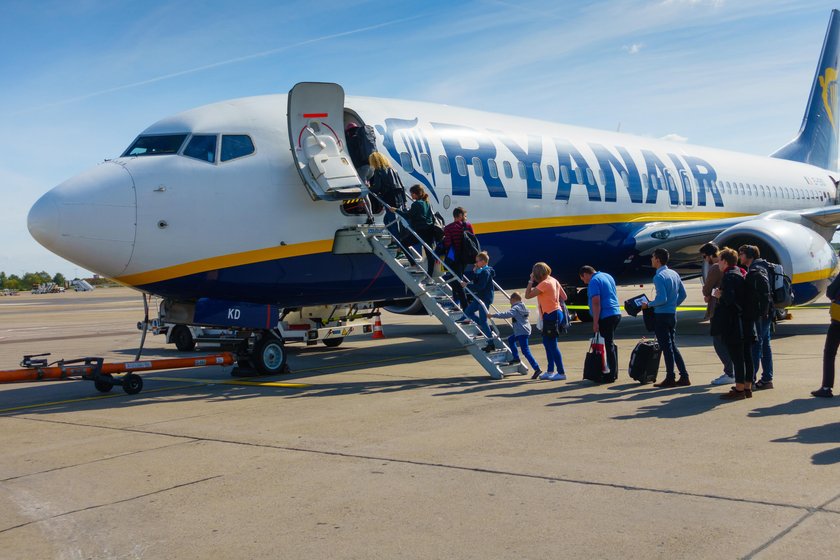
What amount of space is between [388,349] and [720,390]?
26.9 ft

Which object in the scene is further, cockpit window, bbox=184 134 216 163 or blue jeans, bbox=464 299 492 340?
blue jeans, bbox=464 299 492 340

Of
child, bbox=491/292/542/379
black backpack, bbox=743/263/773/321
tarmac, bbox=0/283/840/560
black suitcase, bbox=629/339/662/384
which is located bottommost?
tarmac, bbox=0/283/840/560

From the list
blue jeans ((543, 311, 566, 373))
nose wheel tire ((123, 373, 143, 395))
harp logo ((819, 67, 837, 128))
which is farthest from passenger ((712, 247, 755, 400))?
harp logo ((819, 67, 837, 128))

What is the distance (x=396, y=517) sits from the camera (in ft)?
16.8

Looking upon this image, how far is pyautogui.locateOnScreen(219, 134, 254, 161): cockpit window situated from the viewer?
11.3 meters

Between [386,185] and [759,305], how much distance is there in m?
5.48

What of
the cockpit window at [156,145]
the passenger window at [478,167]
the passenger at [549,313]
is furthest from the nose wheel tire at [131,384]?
the passenger window at [478,167]

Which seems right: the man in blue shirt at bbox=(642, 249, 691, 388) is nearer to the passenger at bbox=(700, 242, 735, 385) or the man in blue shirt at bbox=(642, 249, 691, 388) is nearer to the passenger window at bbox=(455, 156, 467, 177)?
the passenger at bbox=(700, 242, 735, 385)

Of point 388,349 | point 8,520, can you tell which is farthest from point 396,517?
point 388,349

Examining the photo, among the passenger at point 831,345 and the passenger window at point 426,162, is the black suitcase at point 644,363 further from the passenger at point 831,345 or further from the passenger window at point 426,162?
the passenger window at point 426,162

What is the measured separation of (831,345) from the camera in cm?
873

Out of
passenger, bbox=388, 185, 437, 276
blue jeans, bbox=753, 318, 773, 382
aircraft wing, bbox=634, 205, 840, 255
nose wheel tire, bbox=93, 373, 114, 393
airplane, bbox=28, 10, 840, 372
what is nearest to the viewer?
blue jeans, bbox=753, 318, 773, 382

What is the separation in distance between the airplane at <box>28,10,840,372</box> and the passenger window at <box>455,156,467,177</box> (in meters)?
0.02

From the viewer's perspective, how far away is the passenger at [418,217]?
1201cm
